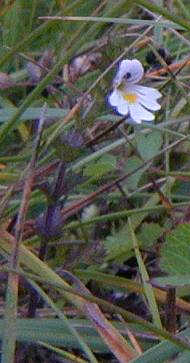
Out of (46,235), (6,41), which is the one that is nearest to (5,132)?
(46,235)

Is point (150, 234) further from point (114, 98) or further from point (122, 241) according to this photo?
point (114, 98)

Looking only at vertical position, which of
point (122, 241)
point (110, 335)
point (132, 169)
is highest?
point (132, 169)

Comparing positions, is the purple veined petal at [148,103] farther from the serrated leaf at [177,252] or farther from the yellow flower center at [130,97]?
the serrated leaf at [177,252]

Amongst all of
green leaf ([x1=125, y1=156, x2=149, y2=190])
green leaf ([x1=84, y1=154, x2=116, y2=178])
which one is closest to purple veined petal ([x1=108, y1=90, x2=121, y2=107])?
green leaf ([x1=84, y1=154, x2=116, y2=178])

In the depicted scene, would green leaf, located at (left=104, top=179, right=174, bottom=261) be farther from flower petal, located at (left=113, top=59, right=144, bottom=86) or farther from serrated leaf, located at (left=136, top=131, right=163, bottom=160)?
flower petal, located at (left=113, top=59, right=144, bottom=86)

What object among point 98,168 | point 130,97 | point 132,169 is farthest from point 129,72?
point 132,169

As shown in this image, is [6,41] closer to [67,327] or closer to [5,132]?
[5,132]

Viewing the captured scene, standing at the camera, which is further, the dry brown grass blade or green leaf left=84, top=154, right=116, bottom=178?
green leaf left=84, top=154, right=116, bottom=178
